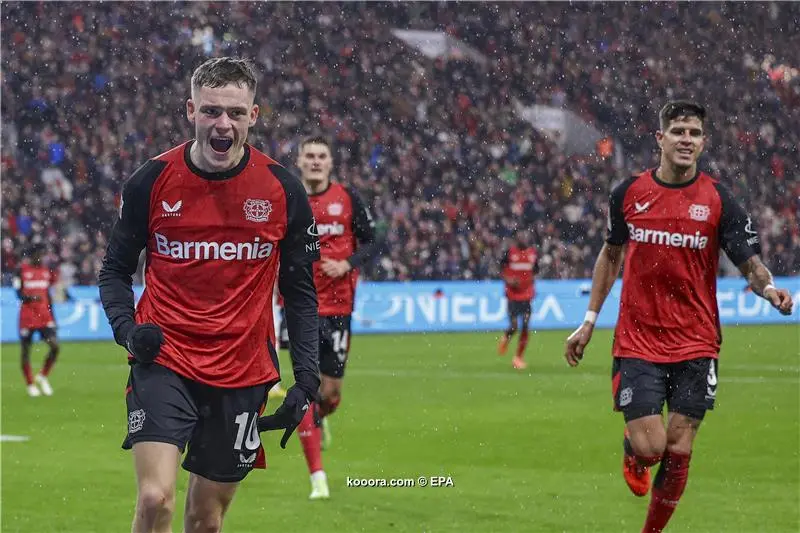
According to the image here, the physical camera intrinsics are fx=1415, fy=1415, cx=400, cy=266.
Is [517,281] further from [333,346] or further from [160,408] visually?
[160,408]

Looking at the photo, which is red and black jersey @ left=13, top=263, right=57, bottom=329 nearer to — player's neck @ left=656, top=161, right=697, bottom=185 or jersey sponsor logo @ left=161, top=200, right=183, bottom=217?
player's neck @ left=656, top=161, right=697, bottom=185

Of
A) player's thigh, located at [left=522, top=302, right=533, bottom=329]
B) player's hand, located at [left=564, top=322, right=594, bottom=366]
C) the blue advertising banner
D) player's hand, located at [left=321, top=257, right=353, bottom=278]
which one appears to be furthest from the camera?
the blue advertising banner

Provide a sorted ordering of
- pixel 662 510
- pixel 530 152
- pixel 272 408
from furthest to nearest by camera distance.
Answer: pixel 530 152, pixel 272 408, pixel 662 510

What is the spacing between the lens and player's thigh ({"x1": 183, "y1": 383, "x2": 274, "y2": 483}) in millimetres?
5070

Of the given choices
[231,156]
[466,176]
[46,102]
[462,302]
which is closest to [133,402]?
[231,156]

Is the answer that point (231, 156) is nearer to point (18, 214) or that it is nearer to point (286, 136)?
point (18, 214)

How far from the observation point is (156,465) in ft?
16.0

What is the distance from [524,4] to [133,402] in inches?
1335

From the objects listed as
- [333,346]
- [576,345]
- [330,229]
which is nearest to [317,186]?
[330,229]

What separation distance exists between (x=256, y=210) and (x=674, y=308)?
2.87 meters

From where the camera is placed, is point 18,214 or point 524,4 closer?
point 18,214

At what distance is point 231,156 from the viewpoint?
16.6ft

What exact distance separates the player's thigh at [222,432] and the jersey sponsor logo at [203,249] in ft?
1.52

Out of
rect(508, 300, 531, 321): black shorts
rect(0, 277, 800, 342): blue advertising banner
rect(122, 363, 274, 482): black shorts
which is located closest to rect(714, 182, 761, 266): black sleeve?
rect(122, 363, 274, 482): black shorts
